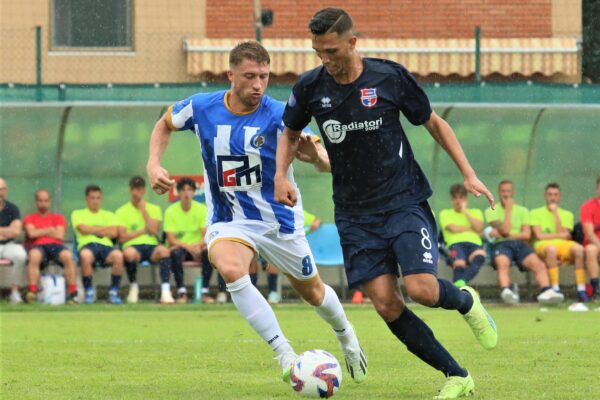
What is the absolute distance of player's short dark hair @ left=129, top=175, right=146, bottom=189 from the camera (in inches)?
671

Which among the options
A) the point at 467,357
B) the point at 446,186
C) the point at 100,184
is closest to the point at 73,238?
the point at 100,184

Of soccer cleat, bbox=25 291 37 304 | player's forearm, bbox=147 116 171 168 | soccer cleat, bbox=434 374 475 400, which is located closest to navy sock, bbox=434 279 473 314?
soccer cleat, bbox=434 374 475 400

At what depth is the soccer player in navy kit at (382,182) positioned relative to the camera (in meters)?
6.98

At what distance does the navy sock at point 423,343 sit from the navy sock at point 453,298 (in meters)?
0.17

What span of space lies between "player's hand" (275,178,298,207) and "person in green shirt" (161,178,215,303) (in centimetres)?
931

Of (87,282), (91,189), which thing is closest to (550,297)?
(87,282)

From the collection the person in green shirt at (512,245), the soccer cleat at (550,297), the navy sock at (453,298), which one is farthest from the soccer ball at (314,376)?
the soccer cleat at (550,297)

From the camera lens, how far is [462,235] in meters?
16.5

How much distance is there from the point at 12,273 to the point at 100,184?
2197 mm

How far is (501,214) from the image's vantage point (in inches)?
664

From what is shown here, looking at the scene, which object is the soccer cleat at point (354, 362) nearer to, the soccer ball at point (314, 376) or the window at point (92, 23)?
the soccer ball at point (314, 376)

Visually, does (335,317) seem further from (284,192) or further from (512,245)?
(512,245)

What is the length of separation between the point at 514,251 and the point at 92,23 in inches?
377

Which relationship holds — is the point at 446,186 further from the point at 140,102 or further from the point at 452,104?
the point at 140,102
